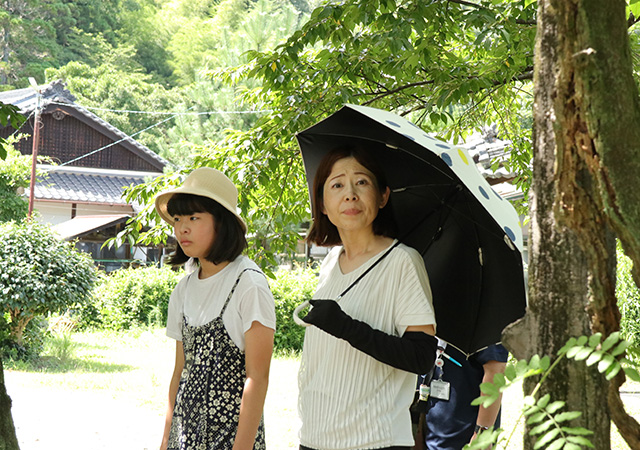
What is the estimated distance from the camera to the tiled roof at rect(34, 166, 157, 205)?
23750 millimetres

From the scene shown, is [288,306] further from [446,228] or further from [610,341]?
[610,341]

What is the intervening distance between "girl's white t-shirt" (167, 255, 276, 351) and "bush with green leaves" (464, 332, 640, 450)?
1.36 meters

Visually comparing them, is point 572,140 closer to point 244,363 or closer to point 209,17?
point 244,363

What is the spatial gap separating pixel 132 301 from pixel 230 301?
12094 mm

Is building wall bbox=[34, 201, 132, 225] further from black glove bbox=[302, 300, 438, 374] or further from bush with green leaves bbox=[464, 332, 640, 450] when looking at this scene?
bush with green leaves bbox=[464, 332, 640, 450]

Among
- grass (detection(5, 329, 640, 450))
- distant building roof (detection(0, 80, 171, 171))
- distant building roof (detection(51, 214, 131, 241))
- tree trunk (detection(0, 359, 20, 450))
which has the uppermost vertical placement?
distant building roof (detection(0, 80, 171, 171))

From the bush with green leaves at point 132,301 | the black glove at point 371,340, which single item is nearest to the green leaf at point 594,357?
the black glove at point 371,340

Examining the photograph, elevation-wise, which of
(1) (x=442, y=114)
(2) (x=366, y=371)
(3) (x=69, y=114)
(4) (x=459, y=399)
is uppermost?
(3) (x=69, y=114)

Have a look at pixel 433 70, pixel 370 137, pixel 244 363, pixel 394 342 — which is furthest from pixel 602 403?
pixel 433 70

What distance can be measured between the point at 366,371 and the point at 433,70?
2482 millimetres

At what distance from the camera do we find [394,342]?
1.84 m

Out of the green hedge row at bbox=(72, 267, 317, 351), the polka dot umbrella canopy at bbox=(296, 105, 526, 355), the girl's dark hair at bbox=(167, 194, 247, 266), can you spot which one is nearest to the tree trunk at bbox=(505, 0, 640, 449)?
the polka dot umbrella canopy at bbox=(296, 105, 526, 355)

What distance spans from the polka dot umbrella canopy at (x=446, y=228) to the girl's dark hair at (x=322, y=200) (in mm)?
60

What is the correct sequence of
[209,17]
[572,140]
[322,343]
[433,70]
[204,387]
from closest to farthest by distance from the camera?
[572,140], [322,343], [204,387], [433,70], [209,17]
